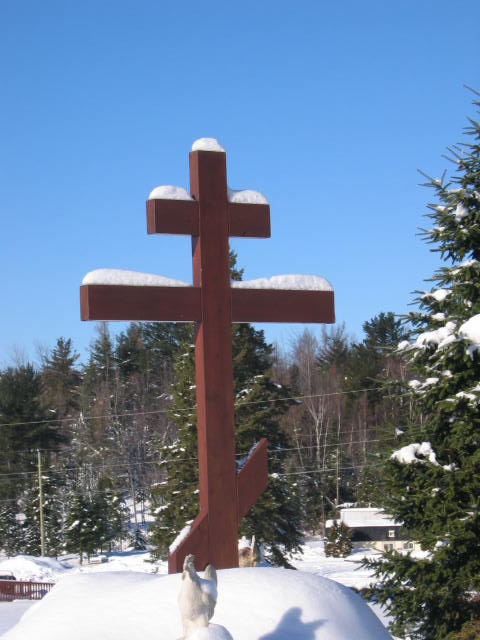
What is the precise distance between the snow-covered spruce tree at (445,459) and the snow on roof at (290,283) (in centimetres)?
102

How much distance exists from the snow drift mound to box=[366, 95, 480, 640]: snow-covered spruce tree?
1.64 meters

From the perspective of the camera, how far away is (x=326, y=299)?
6.54 meters

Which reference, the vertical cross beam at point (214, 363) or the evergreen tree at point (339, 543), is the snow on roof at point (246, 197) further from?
the evergreen tree at point (339, 543)

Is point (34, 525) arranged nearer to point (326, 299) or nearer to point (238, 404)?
point (238, 404)

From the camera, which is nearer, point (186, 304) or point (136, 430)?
A: point (186, 304)

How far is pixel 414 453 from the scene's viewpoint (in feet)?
22.0

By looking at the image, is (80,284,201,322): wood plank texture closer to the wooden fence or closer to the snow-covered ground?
the snow-covered ground

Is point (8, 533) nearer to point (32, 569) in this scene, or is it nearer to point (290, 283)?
point (32, 569)

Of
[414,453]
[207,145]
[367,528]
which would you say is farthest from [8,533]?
[207,145]

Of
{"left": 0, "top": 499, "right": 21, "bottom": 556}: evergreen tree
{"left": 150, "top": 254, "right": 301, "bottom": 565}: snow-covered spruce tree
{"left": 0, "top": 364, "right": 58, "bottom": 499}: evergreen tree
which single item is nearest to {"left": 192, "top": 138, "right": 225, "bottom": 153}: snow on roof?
{"left": 150, "top": 254, "right": 301, "bottom": 565}: snow-covered spruce tree

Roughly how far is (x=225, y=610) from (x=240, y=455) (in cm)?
2084

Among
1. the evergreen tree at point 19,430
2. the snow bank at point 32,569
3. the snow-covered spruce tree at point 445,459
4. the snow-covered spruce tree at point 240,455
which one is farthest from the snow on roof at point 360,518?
the snow-covered spruce tree at point 445,459

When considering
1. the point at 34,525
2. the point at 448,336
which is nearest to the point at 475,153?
the point at 448,336

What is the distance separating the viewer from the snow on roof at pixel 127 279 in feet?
19.2
